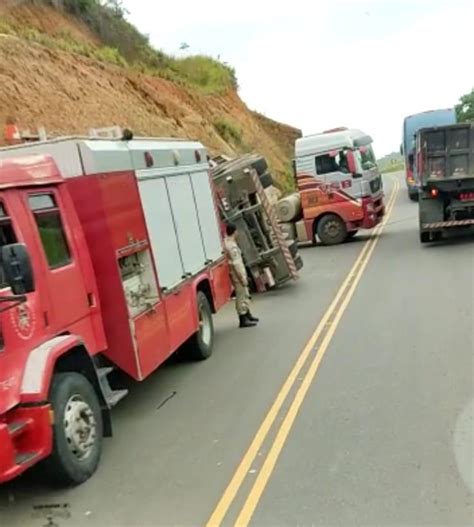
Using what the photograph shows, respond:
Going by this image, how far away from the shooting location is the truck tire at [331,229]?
21.4 meters

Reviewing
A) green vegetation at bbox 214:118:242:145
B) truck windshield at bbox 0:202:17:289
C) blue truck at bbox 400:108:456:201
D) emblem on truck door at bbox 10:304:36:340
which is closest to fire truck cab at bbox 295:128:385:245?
blue truck at bbox 400:108:456:201

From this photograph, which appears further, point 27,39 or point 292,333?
point 27,39

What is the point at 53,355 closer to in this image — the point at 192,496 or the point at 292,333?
the point at 192,496

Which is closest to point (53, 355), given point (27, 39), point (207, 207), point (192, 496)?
point (192, 496)

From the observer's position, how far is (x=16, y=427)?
17.8 feet

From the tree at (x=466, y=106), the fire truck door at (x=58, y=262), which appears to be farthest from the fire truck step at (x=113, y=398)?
the tree at (x=466, y=106)

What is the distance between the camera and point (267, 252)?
14773 mm

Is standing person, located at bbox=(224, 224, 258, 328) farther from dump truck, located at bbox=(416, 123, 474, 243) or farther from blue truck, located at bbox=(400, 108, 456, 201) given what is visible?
blue truck, located at bbox=(400, 108, 456, 201)

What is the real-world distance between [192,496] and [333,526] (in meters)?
1.13

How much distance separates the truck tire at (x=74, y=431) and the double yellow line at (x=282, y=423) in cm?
119

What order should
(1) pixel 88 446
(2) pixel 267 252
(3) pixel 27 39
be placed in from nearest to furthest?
1. (1) pixel 88 446
2. (2) pixel 267 252
3. (3) pixel 27 39

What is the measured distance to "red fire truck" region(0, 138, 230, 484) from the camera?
18.1ft

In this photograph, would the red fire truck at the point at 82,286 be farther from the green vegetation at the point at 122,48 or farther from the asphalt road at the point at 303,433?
the green vegetation at the point at 122,48

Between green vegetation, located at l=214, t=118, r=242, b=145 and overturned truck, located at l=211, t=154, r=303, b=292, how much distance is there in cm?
2320
